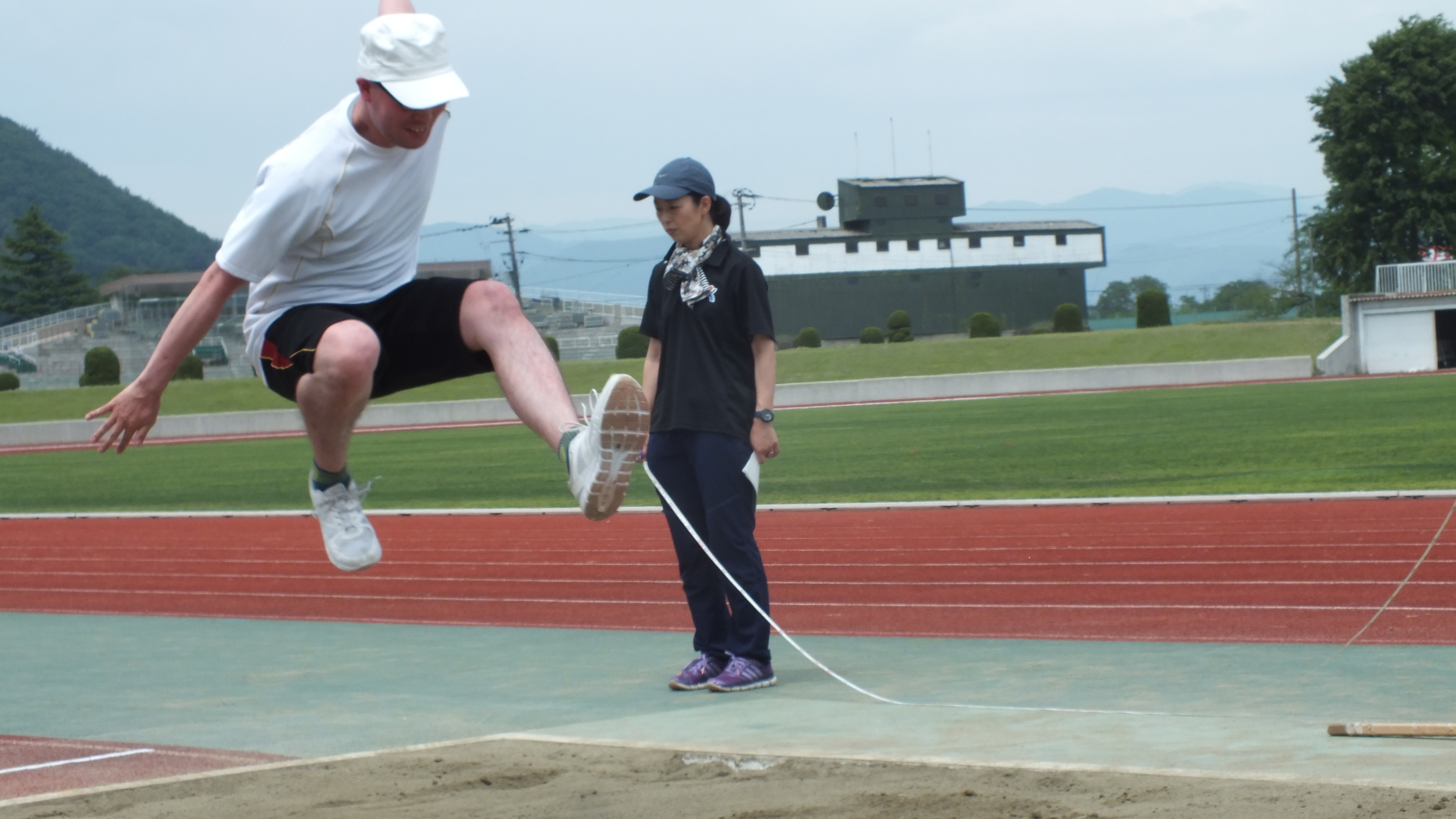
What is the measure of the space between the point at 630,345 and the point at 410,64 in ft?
142

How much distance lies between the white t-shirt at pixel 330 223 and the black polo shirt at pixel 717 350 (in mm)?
1576

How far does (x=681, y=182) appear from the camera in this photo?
565 cm

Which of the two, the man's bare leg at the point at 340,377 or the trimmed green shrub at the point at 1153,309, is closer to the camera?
the man's bare leg at the point at 340,377

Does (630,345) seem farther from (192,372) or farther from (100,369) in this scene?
(100,369)

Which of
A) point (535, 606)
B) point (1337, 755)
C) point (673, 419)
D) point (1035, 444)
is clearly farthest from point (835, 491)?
point (1337, 755)

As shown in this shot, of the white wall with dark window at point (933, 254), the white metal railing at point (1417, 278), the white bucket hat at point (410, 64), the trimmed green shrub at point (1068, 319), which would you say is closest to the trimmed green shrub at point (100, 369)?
the trimmed green shrub at point (1068, 319)

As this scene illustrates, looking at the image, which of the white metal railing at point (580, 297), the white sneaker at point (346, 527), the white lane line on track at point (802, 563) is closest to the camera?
the white sneaker at point (346, 527)

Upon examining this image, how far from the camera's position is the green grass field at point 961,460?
A: 1459 centimetres

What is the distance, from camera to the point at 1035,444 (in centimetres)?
1958

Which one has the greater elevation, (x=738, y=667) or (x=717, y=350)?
(x=717, y=350)

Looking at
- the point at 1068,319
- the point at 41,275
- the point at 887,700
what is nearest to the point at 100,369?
the point at 1068,319

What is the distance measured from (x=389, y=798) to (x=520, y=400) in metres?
1.16

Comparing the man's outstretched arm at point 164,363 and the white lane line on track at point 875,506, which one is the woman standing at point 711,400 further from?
the white lane line on track at point 875,506

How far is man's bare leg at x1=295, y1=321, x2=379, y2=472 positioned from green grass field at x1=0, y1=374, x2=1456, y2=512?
32.4ft
